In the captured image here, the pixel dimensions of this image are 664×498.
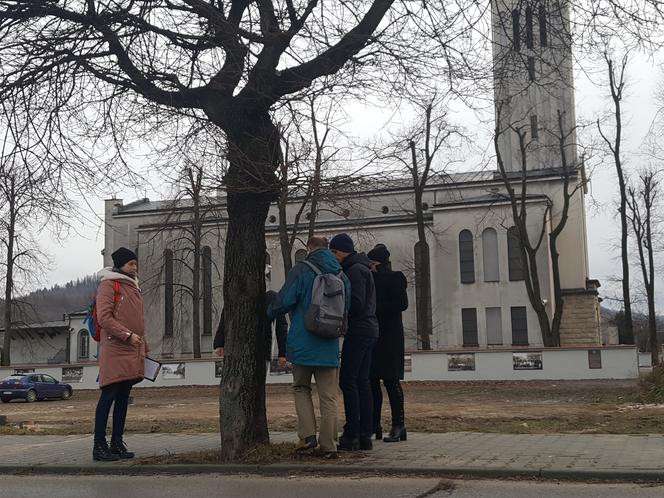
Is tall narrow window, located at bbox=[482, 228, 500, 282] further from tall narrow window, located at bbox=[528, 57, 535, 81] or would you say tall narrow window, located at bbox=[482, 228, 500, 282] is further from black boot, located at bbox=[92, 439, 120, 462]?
black boot, located at bbox=[92, 439, 120, 462]

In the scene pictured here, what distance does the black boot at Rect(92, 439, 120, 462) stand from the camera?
811cm

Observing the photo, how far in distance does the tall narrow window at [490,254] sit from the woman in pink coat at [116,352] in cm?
4406

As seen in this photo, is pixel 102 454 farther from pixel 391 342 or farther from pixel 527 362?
pixel 527 362

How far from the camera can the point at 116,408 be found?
8.54 m

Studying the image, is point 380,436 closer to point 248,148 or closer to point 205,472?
point 205,472

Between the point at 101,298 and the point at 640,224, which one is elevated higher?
the point at 640,224

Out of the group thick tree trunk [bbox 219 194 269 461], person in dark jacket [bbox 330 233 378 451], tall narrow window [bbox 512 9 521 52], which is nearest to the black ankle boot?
person in dark jacket [bbox 330 233 378 451]

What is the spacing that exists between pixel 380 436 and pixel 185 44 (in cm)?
490

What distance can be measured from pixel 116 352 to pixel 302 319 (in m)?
2.14

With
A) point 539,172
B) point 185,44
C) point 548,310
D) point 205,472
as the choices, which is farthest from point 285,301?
point 539,172

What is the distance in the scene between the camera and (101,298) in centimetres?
834

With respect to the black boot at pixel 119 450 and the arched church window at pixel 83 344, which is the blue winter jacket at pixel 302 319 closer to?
the black boot at pixel 119 450

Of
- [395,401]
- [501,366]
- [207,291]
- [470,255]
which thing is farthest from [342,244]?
[207,291]

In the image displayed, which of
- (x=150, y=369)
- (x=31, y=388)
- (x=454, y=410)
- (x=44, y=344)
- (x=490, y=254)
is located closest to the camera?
(x=150, y=369)
